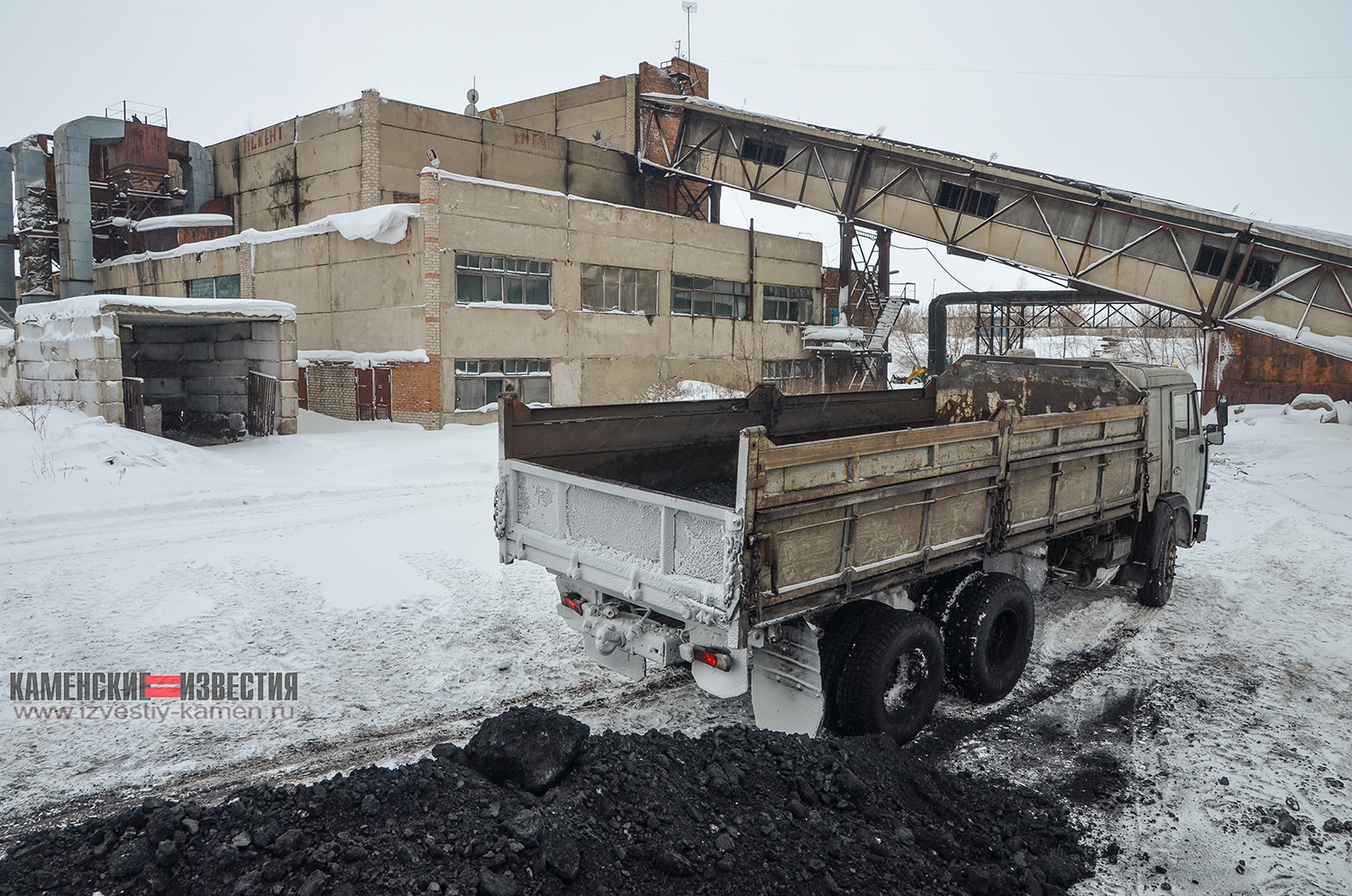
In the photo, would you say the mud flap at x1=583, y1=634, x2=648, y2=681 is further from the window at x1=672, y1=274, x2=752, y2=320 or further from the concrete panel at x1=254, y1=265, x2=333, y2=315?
the window at x1=672, y1=274, x2=752, y2=320

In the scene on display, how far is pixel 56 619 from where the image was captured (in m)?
7.28

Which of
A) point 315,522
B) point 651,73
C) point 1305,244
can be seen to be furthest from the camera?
point 651,73

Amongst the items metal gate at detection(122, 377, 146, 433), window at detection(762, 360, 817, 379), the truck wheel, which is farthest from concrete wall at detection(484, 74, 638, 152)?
the truck wheel

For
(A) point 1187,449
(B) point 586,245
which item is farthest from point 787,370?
(A) point 1187,449

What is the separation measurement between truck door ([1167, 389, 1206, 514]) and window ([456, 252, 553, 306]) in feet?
57.8

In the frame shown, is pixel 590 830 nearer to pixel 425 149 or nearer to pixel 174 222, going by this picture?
pixel 425 149

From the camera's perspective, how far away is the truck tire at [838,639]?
16.7ft

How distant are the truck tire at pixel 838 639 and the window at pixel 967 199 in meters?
21.0

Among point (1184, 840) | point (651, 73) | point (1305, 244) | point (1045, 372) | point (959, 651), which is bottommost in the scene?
point (1184, 840)

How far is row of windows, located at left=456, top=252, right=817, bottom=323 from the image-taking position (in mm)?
22391

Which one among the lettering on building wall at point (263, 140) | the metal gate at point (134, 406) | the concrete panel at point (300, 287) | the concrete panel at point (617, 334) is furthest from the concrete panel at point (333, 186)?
the metal gate at point (134, 406)

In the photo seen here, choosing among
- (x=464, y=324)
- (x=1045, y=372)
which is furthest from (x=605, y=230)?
(x=1045, y=372)

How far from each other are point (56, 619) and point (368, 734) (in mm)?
3917

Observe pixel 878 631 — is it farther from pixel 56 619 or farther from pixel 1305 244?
pixel 1305 244
